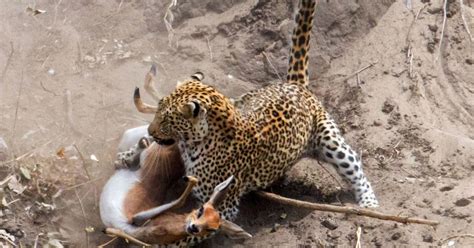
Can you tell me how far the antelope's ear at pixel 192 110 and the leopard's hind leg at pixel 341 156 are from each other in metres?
1.83

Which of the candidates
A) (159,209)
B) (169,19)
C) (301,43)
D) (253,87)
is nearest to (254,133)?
(159,209)

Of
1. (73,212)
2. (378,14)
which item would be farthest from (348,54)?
(73,212)

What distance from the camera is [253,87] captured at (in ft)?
38.0

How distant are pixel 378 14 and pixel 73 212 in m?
4.76

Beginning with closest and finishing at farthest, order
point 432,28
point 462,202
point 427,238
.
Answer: point 427,238 → point 462,202 → point 432,28

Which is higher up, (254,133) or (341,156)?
(254,133)

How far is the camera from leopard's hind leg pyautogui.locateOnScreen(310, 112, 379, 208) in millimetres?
10055

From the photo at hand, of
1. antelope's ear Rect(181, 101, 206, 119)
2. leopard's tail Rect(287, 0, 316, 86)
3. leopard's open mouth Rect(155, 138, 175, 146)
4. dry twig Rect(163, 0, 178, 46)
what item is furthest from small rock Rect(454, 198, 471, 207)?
dry twig Rect(163, 0, 178, 46)

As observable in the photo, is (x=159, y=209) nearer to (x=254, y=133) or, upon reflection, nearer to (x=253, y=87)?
(x=254, y=133)

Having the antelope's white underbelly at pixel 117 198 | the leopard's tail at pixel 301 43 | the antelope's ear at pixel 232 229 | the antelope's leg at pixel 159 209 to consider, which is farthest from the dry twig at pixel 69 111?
the antelope's ear at pixel 232 229

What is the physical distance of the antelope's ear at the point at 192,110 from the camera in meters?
8.67

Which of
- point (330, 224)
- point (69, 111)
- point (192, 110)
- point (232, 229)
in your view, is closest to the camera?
point (232, 229)

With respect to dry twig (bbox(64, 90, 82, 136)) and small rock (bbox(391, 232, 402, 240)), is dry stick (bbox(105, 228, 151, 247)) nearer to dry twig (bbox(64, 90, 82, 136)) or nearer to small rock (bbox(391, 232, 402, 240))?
dry twig (bbox(64, 90, 82, 136))

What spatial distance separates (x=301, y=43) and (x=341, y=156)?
127 centimetres
